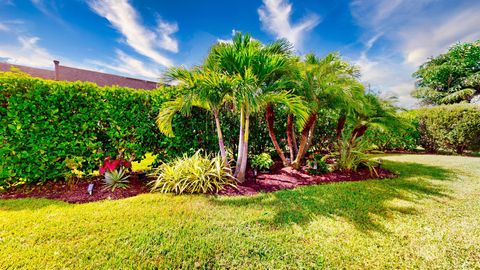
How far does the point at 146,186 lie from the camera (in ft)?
13.0

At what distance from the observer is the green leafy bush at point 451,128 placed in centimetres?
812

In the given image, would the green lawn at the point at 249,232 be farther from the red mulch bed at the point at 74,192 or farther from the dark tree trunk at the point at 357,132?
the dark tree trunk at the point at 357,132

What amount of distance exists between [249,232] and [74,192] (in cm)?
358

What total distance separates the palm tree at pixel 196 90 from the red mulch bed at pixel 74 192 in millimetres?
1373

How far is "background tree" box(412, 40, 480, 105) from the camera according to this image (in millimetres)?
17391

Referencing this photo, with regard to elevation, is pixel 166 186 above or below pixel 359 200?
below

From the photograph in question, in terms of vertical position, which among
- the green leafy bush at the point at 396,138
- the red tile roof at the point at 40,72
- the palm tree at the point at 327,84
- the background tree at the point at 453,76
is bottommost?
the green leafy bush at the point at 396,138

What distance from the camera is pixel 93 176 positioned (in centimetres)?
431

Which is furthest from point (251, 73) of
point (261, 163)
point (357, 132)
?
point (357, 132)

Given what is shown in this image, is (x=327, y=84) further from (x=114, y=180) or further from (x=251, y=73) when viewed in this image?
A: (x=114, y=180)

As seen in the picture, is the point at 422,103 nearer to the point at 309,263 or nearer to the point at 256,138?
the point at 256,138

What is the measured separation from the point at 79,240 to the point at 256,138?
4764 mm

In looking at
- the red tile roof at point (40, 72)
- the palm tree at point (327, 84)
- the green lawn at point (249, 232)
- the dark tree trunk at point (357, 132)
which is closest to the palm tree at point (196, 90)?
the green lawn at point (249, 232)

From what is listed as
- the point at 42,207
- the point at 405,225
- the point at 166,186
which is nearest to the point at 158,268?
the point at 166,186
